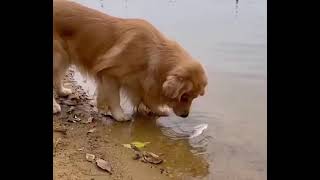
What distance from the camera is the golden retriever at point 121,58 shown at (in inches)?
195

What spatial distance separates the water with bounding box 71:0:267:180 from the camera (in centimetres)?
409

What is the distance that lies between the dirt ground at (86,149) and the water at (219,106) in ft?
0.57

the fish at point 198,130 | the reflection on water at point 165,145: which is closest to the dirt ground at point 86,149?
the reflection on water at point 165,145

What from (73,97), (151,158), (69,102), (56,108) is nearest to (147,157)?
(151,158)

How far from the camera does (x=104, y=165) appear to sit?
3.77m

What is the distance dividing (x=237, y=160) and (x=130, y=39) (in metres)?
1.66

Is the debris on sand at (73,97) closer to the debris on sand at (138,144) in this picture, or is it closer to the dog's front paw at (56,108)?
the dog's front paw at (56,108)

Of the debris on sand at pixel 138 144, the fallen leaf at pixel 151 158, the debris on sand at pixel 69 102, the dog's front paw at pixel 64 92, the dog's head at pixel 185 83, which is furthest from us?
the dog's front paw at pixel 64 92

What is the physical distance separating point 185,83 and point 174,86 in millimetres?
112

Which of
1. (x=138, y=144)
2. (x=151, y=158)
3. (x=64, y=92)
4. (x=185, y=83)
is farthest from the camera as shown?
(x=64, y=92)

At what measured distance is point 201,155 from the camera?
13.9ft

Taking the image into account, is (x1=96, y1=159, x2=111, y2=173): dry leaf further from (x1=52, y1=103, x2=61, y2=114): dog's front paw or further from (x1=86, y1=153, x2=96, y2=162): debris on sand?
(x1=52, y1=103, x2=61, y2=114): dog's front paw

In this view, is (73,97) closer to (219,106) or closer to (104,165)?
(219,106)
